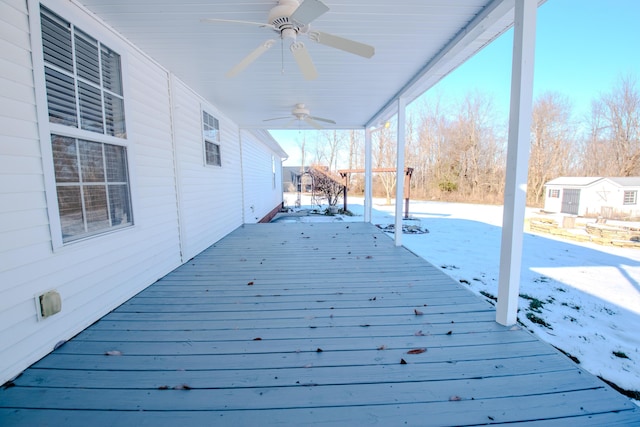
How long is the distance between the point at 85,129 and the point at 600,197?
59.9ft

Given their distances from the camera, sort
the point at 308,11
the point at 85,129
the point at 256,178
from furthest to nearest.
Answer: the point at 256,178 → the point at 85,129 → the point at 308,11

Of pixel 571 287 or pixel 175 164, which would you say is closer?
pixel 175 164

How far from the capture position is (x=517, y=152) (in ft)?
6.50

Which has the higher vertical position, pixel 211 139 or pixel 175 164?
pixel 211 139

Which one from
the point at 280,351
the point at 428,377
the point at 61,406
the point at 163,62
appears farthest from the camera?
the point at 163,62

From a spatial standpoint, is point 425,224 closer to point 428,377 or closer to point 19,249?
point 428,377

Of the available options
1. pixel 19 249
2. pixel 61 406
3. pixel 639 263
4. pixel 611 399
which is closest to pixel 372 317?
pixel 611 399

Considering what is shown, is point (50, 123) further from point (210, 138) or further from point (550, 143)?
point (550, 143)

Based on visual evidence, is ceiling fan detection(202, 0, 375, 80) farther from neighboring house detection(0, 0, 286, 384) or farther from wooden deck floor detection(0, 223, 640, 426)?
wooden deck floor detection(0, 223, 640, 426)

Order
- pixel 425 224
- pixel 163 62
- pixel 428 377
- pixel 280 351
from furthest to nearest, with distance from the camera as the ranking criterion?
pixel 425 224 → pixel 163 62 → pixel 280 351 → pixel 428 377

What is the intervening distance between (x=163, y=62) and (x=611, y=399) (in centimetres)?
486

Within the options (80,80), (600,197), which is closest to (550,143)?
(600,197)

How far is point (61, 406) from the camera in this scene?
55.3 inches

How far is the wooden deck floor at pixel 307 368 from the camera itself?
4.47 ft
